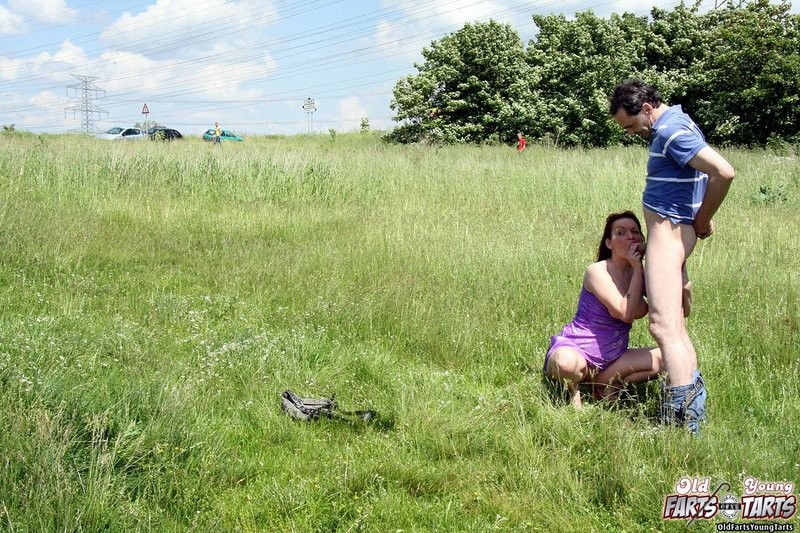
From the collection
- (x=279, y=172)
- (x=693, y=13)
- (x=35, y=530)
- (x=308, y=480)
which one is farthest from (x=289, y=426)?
(x=693, y=13)

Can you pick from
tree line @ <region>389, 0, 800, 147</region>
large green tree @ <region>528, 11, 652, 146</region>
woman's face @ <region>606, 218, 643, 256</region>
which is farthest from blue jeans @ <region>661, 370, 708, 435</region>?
large green tree @ <region>528, 11, 652, 146</region>

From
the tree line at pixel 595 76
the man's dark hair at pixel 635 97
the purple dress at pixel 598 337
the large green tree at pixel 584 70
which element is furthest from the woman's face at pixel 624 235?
the large green tree at pixel 584 70

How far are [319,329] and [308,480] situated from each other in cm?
238

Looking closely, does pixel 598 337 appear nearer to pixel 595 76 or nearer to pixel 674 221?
pixel 674 221

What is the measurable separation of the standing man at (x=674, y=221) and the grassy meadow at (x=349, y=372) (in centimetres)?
24

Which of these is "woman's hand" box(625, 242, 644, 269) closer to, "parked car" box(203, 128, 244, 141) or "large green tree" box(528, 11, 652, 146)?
"large green tree" box(528, 11, 652, 146)

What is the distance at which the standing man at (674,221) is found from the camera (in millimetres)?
3820

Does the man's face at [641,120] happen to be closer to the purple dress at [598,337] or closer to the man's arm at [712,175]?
the man's arm at [712,175]

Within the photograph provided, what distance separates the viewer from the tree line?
25.9 metres

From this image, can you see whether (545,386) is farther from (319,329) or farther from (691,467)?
(319,329)

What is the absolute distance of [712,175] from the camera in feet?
12.4

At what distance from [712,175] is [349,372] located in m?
2.72

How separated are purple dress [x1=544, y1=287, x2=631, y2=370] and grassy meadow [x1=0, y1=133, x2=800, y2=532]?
322mm

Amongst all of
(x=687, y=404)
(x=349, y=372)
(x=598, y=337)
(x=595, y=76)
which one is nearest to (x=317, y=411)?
(x=349, y=372)
